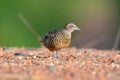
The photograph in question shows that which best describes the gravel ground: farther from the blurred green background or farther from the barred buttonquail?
the blurred green background

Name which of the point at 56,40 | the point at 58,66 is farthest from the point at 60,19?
the point at 58,66

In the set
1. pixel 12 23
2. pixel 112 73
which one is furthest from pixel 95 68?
pixel 12 23

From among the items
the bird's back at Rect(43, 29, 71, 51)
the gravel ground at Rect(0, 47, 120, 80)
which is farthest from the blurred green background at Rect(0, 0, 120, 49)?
the bird's back at Rect(43, 29, 71, 51)

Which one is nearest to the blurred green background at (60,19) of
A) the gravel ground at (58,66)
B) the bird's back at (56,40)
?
the gravel ground at (58,66)

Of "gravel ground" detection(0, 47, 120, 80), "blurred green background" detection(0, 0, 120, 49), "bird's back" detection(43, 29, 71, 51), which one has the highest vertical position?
"blurred green background" detection(0, 0, 120, 49)

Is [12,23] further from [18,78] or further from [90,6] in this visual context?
[18,78]

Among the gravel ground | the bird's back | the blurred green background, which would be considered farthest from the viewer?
the blurred green background

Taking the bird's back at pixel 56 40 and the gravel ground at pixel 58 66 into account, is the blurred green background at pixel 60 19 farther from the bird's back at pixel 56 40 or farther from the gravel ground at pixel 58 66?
the bird's back at pixel 56 40

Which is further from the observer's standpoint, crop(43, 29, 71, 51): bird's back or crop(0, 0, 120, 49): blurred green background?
crop(0, 0, 120, 49): blurred green background

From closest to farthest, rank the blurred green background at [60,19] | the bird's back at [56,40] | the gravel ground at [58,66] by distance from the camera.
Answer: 1. the gravel ground at [58,66]
2. the bird's back at [56,40]
3. the blurred green background at [60,19]
